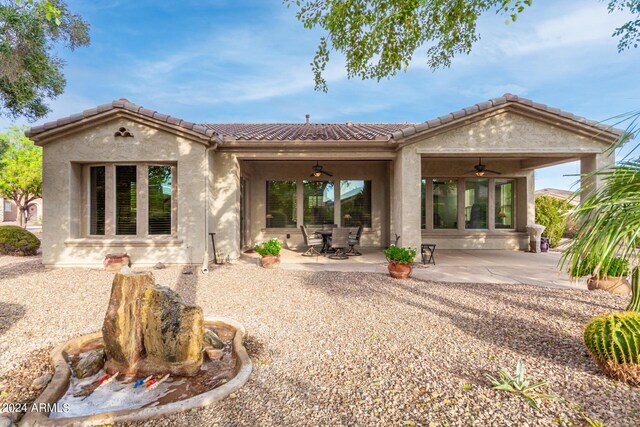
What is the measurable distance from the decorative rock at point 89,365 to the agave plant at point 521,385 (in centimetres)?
424

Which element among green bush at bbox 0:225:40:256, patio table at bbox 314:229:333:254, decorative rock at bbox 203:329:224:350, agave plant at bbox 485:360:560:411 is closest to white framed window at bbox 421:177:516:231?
patio table at bbox 314:229:333:254

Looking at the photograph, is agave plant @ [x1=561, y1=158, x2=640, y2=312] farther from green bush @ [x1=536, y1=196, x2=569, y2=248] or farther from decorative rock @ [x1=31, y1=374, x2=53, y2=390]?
green bush @ [x1=536, y1=196, x2=569, y2=248]

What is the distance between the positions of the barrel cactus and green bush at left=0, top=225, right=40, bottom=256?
15.1 metres

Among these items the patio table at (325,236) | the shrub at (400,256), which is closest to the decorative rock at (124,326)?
the shrub at (400,256)

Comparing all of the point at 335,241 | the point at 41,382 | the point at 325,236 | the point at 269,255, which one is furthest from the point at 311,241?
the point at 41,382

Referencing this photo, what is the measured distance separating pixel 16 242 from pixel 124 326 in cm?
1112

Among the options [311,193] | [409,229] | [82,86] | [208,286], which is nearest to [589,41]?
[409,229]

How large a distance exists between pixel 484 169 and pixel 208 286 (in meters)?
10.5

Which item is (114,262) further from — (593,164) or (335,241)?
(593,164)

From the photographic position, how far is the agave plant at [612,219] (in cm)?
220

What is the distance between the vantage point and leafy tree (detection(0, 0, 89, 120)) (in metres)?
7.74

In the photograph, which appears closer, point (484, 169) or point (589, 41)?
point (589, 41)

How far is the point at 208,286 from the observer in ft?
21.5

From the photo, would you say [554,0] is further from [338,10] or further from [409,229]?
[409,229]
